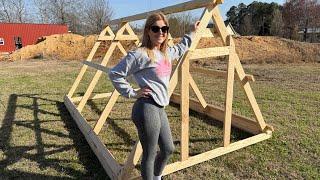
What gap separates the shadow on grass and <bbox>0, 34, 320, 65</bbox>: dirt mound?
22.4ft

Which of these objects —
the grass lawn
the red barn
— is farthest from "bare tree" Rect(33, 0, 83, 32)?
the grass lawn

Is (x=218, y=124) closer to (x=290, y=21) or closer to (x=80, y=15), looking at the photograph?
(x=290, y=21)

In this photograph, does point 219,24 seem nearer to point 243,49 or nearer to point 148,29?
point 148,29

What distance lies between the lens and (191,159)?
14.4ft

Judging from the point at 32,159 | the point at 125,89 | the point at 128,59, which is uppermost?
the point at 128,59

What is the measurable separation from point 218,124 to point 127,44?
58.6 feet

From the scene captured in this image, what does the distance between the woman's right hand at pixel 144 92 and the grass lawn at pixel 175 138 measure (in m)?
1.57

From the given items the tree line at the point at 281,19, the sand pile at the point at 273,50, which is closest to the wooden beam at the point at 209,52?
the sand pile at the point at 273,50

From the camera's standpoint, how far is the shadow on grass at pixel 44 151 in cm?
438

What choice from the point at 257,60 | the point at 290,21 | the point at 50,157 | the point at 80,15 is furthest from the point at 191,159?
the point at 80,15

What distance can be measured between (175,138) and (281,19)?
35.7m

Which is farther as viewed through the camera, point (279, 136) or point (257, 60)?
point (257, 60)

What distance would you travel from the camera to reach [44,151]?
202 inches

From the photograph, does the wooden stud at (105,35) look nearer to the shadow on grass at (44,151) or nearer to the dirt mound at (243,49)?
the shadow on grass at (44,151)
